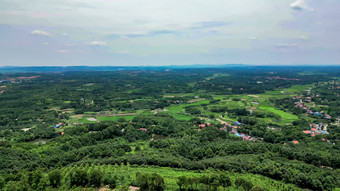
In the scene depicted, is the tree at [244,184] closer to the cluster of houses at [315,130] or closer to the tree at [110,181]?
the tree at [110,181]

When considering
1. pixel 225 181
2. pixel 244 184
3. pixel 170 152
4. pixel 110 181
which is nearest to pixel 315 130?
pixel 244 184

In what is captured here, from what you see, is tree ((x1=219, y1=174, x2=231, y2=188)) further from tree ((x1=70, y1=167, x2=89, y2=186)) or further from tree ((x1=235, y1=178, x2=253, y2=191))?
tree ((x1=70, y1=167, x2=89, y2=186))

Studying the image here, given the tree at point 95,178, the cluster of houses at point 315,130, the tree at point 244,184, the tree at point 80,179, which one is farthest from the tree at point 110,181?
the cluster of houses at point 315,130

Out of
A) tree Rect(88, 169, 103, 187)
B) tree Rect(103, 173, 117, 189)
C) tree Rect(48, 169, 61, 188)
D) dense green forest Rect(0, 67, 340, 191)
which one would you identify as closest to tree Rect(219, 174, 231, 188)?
dense green forest Rect(0, 67, 340, 191)

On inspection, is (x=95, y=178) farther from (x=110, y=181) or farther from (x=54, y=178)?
(x=54, y=178)

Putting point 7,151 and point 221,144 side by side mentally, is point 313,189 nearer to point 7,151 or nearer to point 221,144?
point 221,144
